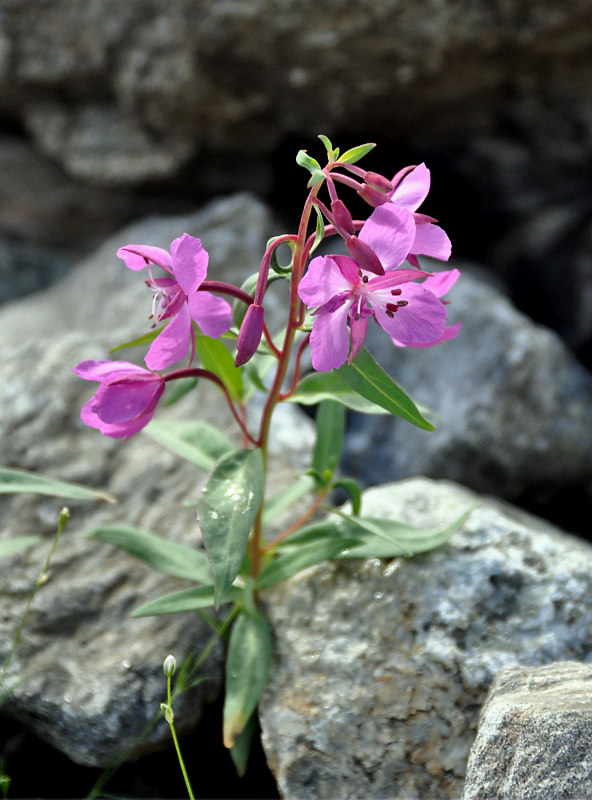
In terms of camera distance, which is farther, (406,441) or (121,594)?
(406,441)

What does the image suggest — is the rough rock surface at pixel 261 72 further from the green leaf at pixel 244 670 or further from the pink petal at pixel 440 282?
the green leaf at pixel 244 670

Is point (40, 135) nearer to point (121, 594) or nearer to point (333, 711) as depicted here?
point (121, 594)

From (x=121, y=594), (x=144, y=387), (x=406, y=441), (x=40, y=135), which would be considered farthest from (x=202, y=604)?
(x=40, y=135)

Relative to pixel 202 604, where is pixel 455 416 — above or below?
below

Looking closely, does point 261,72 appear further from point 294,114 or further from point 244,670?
point 244,670

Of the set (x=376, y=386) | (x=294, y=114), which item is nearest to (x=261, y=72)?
(x=294, y=114)

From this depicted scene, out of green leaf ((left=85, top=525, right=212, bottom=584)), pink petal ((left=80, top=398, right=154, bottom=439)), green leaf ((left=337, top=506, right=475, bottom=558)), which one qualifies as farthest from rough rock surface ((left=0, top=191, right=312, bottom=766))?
pink petal ((left=80, top=398, right=154, bottom=439))
